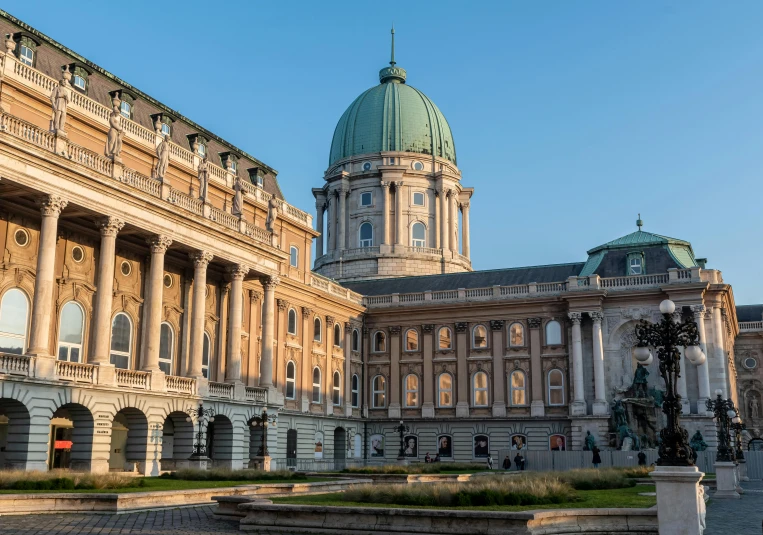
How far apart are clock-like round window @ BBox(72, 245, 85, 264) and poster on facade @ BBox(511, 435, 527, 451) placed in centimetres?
3655

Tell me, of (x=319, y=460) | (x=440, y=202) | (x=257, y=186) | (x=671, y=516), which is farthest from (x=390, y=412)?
(x=671, y=516)

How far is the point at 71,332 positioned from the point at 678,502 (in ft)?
99.7

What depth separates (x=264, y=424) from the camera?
43.1m

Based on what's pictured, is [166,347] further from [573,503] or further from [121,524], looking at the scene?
[573,503]

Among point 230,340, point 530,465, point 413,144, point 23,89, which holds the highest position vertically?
point 413,144

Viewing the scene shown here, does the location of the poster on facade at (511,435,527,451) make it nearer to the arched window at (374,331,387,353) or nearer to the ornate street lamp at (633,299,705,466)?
the arched window at (374,331,387,353)

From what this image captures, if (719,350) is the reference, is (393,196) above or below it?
above

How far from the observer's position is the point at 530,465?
2189 inches

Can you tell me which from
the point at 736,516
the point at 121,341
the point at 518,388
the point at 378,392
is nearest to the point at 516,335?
the point at 518,388

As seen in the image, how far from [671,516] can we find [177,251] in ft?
110

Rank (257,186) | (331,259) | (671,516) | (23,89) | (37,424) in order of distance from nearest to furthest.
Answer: (671,516), (37,424), (23,89), (257,186), (331,259)

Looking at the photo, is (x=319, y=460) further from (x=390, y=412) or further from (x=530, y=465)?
(x=530, y=465)

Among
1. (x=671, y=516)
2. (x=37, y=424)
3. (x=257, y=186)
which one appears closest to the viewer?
(x=671, y=516)

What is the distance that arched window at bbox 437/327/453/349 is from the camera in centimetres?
6650
